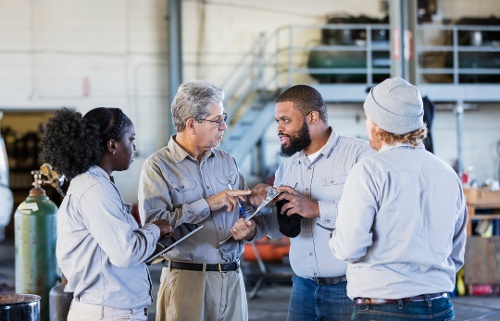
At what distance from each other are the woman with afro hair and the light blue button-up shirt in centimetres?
81

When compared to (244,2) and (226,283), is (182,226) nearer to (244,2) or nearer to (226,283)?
(226,283)

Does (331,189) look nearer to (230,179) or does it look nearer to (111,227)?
(230,179)

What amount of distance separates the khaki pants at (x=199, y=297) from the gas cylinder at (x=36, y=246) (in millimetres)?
1645

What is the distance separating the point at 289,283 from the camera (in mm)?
8211

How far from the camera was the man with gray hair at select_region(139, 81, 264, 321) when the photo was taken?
325 cm

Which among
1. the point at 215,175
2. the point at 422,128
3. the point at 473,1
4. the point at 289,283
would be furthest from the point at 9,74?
the point at 422,128

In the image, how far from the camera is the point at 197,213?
3.23m

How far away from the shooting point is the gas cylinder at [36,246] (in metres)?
4.69

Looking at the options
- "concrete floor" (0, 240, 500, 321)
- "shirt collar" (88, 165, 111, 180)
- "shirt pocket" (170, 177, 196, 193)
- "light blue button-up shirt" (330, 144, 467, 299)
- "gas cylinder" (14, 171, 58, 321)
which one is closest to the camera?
"light blue button-up shirt" (330, 144, 467, 299)

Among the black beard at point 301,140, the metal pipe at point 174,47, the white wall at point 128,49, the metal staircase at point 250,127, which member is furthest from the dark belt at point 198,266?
the white wall at point 128,49

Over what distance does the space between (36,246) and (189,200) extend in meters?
1.84

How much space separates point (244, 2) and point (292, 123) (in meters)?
9.19

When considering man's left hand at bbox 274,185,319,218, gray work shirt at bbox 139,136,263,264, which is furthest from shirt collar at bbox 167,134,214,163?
man's left hand at bbox 274,185,319,218

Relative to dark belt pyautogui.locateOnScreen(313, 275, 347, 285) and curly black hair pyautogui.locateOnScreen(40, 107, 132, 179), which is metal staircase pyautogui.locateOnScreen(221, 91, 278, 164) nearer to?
dark belt pyautogui.locateOnScreen(313, 275, 347, 285)
